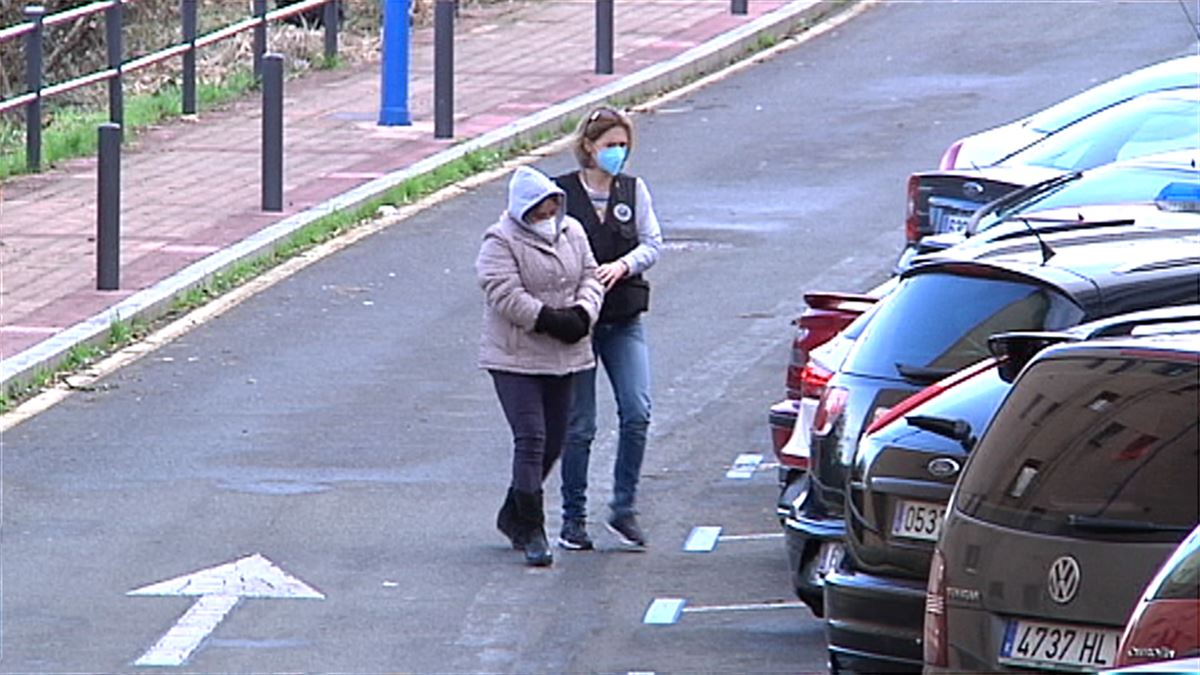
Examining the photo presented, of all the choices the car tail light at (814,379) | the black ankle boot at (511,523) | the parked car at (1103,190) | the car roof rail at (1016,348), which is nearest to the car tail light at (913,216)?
the parked car at (1103,190)

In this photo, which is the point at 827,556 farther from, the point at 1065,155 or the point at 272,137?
the point at 272,137

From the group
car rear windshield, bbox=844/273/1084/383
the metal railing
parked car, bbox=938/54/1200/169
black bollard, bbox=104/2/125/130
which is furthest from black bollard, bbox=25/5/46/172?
car rear windshield, bbox=844/273/1084/383

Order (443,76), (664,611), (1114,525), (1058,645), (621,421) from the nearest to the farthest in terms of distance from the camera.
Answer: (1114,525)
(1058,645)
(664,611)
(621,421)
(443,76)

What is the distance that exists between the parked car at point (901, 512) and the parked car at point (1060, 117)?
7.27m

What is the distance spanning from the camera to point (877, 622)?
27.7 ft

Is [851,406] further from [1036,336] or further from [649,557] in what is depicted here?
[649,557]

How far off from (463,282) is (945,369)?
8.16 metres

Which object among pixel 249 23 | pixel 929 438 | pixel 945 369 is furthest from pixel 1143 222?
pixel 249 23

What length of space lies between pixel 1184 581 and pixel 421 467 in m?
7.75

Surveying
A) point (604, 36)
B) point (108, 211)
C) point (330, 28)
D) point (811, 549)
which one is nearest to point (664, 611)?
point (811, 549)

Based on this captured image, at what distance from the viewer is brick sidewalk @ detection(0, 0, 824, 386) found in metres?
16.9

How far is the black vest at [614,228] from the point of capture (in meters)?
11.9

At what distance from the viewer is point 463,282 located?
670 inches

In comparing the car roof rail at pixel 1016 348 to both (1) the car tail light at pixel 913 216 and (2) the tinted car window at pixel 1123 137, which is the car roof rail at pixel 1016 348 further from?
(2) the tinted car window at pixel 1123 137
